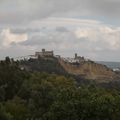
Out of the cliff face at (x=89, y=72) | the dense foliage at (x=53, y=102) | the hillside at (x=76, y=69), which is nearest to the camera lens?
the dense foliage at (x=53, y=102)

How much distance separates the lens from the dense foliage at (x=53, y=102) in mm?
34069

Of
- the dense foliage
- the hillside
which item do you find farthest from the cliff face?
the dense foliage

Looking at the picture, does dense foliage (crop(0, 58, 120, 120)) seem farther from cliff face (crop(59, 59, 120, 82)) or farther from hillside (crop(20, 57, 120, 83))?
cliff face (crop(59, 59, 120, 82))

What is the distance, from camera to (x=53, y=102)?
4066 cm

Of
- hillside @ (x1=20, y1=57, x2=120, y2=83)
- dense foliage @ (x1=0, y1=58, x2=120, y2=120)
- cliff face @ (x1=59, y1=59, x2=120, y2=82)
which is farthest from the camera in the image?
cliff face @ (x1=59, y1=59, x2=120, y2=82)

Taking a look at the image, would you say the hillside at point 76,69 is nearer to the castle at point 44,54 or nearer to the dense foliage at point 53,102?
the castle at point 44,54

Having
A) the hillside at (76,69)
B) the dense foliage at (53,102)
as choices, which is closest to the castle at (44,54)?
the hillside at (76,69)

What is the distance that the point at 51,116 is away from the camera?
3456 centimetres

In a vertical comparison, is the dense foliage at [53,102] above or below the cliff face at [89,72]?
above

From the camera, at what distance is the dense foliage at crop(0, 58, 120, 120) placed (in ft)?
112

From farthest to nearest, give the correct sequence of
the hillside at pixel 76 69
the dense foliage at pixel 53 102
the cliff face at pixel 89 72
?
the cliff face at pixel 89 72 → the hillside at pixel 76 69 → the dense foliage at pixel 53 102

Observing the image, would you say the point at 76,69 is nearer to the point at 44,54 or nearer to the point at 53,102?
the point at 44,54

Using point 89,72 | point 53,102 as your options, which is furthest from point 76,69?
point 53,102

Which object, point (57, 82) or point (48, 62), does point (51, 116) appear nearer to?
point (57, 82)
